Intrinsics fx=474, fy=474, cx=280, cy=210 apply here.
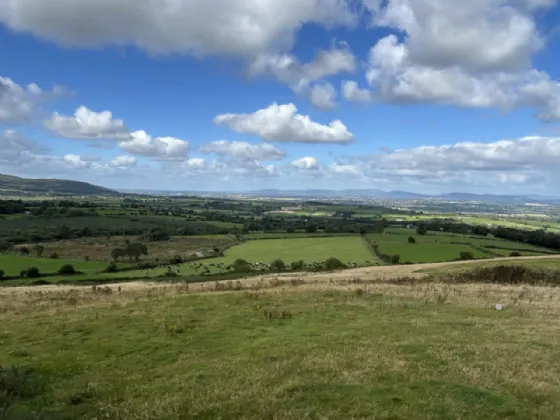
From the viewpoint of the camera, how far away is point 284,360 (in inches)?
607

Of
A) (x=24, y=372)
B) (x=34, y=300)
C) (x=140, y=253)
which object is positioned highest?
(x=24, y=372)

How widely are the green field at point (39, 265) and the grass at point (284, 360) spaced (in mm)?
64204

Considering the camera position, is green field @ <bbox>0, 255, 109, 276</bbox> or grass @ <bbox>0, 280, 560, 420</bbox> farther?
green field @ <bbox>0, 255, 109, 276</bbox>

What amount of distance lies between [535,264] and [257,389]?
45126 mm

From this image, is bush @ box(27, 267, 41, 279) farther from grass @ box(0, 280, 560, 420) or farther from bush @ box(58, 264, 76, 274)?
grass @ box(0, 280, 560, 420)

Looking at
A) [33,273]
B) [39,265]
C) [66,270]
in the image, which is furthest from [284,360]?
[39,265]

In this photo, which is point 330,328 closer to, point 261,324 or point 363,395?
point 261,324

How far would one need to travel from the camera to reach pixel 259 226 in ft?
629

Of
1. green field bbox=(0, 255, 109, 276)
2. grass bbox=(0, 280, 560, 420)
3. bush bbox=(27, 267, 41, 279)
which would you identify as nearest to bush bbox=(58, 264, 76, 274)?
green field bbox=(0, 255, 109, 276)

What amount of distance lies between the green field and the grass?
64204 millimetres

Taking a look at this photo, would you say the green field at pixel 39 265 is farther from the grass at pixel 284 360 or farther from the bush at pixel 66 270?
the grass at pixel 284 360

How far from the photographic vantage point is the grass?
11766mm

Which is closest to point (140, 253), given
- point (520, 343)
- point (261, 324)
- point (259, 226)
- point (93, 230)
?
point (93, 230)

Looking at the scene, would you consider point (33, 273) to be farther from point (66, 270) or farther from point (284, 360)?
point (284, 360)
